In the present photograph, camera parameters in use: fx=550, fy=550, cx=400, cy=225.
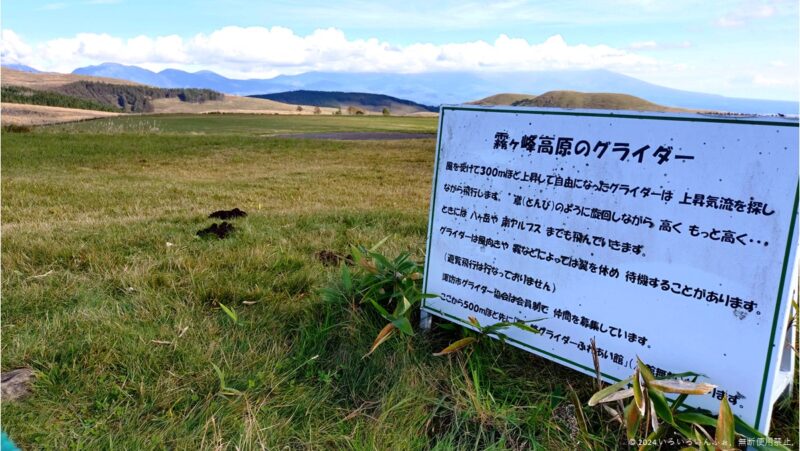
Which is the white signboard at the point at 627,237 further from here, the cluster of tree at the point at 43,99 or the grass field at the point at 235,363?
the cluster of tree at the point at 43,99

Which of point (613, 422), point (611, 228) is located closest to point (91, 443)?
point (613, 422)

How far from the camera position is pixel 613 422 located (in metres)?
2.34

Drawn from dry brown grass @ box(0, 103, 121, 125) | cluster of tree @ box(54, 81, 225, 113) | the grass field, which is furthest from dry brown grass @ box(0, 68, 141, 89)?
the grass field

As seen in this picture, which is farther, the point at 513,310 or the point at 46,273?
the point at 46,273

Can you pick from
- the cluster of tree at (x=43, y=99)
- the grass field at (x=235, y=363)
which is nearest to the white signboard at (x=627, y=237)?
the grass field at (x=235, y=363)

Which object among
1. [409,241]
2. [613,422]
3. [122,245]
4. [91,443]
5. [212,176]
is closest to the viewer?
[91,443]

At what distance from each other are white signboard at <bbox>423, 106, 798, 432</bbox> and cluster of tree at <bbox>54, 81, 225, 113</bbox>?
385 ft

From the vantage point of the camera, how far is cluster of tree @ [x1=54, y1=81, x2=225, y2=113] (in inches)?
4274

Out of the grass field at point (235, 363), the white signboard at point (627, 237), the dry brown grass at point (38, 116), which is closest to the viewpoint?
the white signboard at point (627, 237)

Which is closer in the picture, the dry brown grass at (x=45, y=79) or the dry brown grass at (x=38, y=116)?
the dry brown grass at (x=38, y=116)

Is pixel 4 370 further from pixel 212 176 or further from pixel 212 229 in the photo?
pixel 212 176

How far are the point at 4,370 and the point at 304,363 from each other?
141cm

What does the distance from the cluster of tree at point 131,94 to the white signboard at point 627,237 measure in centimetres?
11721

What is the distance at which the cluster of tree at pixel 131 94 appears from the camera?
108562 millimetres
